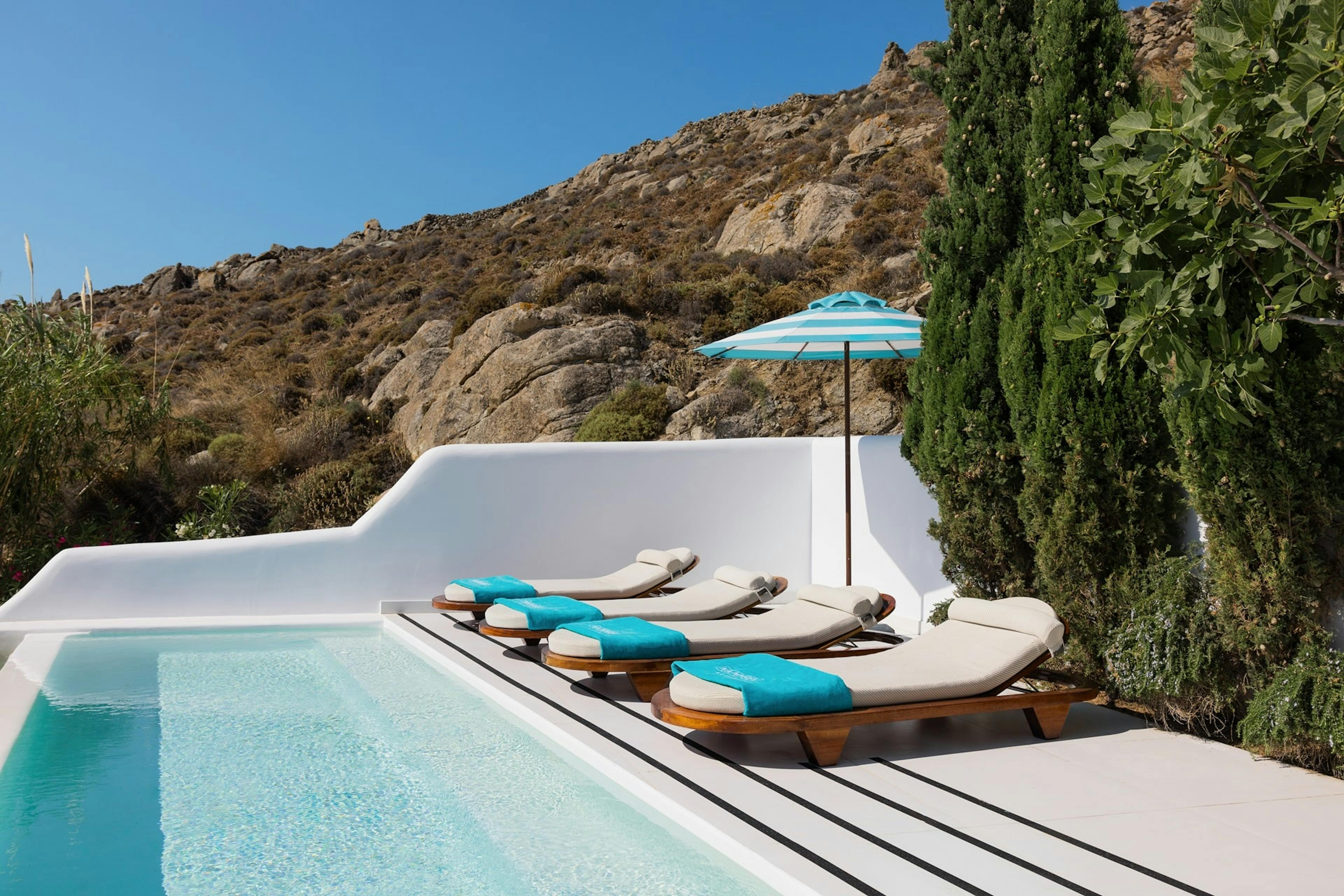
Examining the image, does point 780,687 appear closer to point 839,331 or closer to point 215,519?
point 839,331

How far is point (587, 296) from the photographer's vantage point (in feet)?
60.2

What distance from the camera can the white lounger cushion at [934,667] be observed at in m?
3.92

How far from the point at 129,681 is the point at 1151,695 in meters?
5.50

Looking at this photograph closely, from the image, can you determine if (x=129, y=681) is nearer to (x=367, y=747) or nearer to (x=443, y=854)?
(x=367, y=747)

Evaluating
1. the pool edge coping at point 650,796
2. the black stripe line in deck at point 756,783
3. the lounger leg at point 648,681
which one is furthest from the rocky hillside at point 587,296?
the pool edge coping at point 650,796

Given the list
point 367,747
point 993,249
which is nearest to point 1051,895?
point 367,747

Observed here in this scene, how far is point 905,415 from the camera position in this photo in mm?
6539

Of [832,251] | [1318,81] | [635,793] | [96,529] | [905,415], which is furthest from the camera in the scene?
[832,251]

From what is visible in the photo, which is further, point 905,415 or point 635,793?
point 905,415

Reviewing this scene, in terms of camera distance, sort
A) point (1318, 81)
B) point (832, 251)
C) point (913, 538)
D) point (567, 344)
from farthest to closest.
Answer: point (832, 251) → point (567, 344) → point (913, 538) → point (1318, 81)

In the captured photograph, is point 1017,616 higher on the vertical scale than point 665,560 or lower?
higher

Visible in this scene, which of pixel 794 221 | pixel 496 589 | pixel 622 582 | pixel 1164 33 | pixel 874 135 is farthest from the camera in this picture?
pixel 874 135

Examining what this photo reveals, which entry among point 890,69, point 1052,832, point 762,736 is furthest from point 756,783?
point 890,69

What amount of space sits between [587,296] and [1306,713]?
51.4ft
